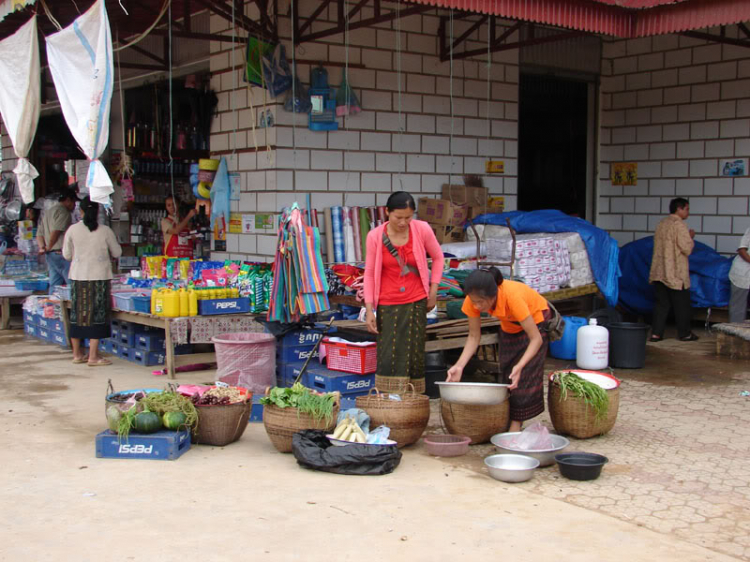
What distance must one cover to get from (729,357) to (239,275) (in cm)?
606

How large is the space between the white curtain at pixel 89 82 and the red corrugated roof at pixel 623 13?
377 centimetres

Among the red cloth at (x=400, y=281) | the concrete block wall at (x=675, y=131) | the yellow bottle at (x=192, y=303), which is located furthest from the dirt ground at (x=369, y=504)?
the concrete block wall at (x=675, y=131)

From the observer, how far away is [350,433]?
19.9ft

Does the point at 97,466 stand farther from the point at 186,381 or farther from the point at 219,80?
the point at 219,80

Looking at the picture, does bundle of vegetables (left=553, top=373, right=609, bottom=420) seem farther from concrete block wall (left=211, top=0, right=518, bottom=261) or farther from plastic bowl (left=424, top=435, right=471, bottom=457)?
concrete block wall (left=211, top=0, right=518, bottom=261)

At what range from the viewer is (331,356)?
804 centimetres

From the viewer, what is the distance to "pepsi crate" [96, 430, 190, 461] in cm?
615

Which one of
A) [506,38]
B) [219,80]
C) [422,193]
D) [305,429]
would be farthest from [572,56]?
[305,429]

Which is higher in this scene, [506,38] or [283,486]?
[506,38]

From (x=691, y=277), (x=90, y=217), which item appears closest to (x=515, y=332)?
(x=90, y=217)

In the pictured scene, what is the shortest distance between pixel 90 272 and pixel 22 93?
2105 mm

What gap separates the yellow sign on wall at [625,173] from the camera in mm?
14523

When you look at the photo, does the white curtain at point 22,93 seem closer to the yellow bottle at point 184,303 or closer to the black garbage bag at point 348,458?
the yellow bottle at point 184,303

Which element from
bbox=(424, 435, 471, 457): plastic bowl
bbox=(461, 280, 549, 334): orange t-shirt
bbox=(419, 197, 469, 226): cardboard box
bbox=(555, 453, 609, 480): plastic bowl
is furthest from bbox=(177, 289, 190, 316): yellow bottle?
bbox=(555, 453, 609, 480): plastic bowl
